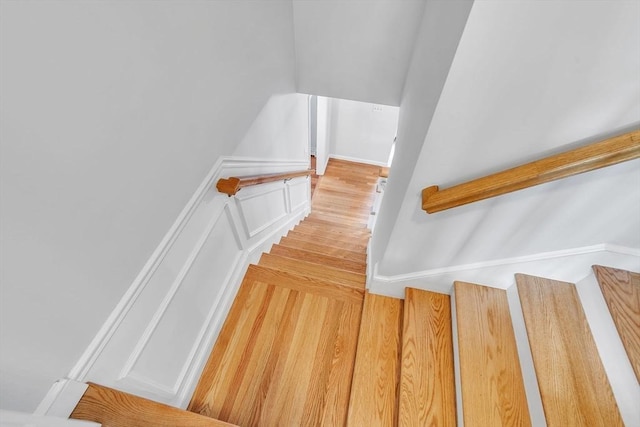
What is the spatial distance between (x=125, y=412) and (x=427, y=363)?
4.08 ft

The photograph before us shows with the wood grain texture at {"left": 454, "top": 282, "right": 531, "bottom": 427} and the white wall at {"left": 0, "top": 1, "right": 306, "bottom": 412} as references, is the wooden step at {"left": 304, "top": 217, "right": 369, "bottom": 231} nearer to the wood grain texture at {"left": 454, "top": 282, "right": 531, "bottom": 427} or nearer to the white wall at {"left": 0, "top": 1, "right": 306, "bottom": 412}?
the wood grain texture at {"left": 454, "top": 282, "right": 531, "bottom": 427}

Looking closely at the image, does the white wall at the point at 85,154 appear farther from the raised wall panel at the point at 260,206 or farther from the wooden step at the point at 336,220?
the wooden step at the point at 336,220

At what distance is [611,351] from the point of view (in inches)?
42.5

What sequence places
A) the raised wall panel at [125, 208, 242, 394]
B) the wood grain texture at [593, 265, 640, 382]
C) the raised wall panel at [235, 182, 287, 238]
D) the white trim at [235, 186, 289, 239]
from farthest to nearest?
the raised wall panel at [235, 182, 287, 238], the white trim at [235, 186, 289, 239], the raised wall panel at [125, 208, 242, 394], the wood grain texture at [593, 265, 640, 382]

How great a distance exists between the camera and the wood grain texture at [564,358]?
970mm

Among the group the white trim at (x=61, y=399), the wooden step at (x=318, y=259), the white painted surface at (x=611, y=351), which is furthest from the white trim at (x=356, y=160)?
the white trim at (x=61, y=399)

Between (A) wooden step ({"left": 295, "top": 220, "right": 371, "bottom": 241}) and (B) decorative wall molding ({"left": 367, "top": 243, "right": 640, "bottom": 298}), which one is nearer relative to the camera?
(B) decorative wall molding ({"left": 367, "top": 243, "right": 640, "bottom": 298})

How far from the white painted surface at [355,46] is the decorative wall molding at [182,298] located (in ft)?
2.98

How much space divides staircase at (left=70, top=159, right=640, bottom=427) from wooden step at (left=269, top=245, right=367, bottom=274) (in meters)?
0.48

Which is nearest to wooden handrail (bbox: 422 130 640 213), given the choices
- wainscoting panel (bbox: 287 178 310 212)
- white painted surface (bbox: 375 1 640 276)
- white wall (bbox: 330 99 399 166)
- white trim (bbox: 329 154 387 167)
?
white painted surface (bbox: 375 1 640 276)

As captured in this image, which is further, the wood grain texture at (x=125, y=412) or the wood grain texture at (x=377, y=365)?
the wood grain texture at (x=377, y=365)

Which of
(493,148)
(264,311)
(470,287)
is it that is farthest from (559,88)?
(264,311)

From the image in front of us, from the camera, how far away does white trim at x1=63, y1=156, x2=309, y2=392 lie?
89cm

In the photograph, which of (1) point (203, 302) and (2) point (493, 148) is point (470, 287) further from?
(1) point (203, 302)
